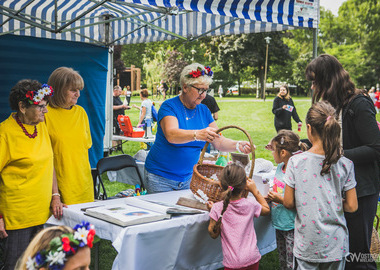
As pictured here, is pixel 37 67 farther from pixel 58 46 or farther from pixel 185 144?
pixel 185 144

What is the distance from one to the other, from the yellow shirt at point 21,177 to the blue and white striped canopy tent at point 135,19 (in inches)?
70.2

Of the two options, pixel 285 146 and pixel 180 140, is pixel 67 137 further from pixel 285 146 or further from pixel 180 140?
pixel 285 146

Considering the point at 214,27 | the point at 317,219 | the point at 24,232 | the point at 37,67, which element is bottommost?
the point at 24,232

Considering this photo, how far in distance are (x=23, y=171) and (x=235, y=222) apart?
1320mm

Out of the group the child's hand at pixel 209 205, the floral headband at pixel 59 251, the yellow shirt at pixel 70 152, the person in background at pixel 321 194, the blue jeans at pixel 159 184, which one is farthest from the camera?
the blue jeans at pixel 159 184

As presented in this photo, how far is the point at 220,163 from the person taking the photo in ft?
11.1

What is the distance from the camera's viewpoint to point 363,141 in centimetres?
230

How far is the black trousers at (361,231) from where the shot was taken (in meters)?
2.39

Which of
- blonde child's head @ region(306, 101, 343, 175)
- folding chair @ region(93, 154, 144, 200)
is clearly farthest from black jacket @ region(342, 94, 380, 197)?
folding chair @ region(93, 154, 144, 200)

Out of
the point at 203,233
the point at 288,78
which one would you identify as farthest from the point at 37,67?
the point at 288,78

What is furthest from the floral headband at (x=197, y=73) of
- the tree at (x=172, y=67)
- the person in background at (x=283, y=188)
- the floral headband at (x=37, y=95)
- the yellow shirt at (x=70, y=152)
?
the tree at (x=172, y=67)

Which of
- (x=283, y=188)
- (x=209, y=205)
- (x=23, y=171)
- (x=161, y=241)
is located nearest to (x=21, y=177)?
(x=23, y=171)

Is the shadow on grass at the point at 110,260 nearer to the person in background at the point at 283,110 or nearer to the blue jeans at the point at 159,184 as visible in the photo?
the blue jeans at the point at 159,184

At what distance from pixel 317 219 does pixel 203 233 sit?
74cm
